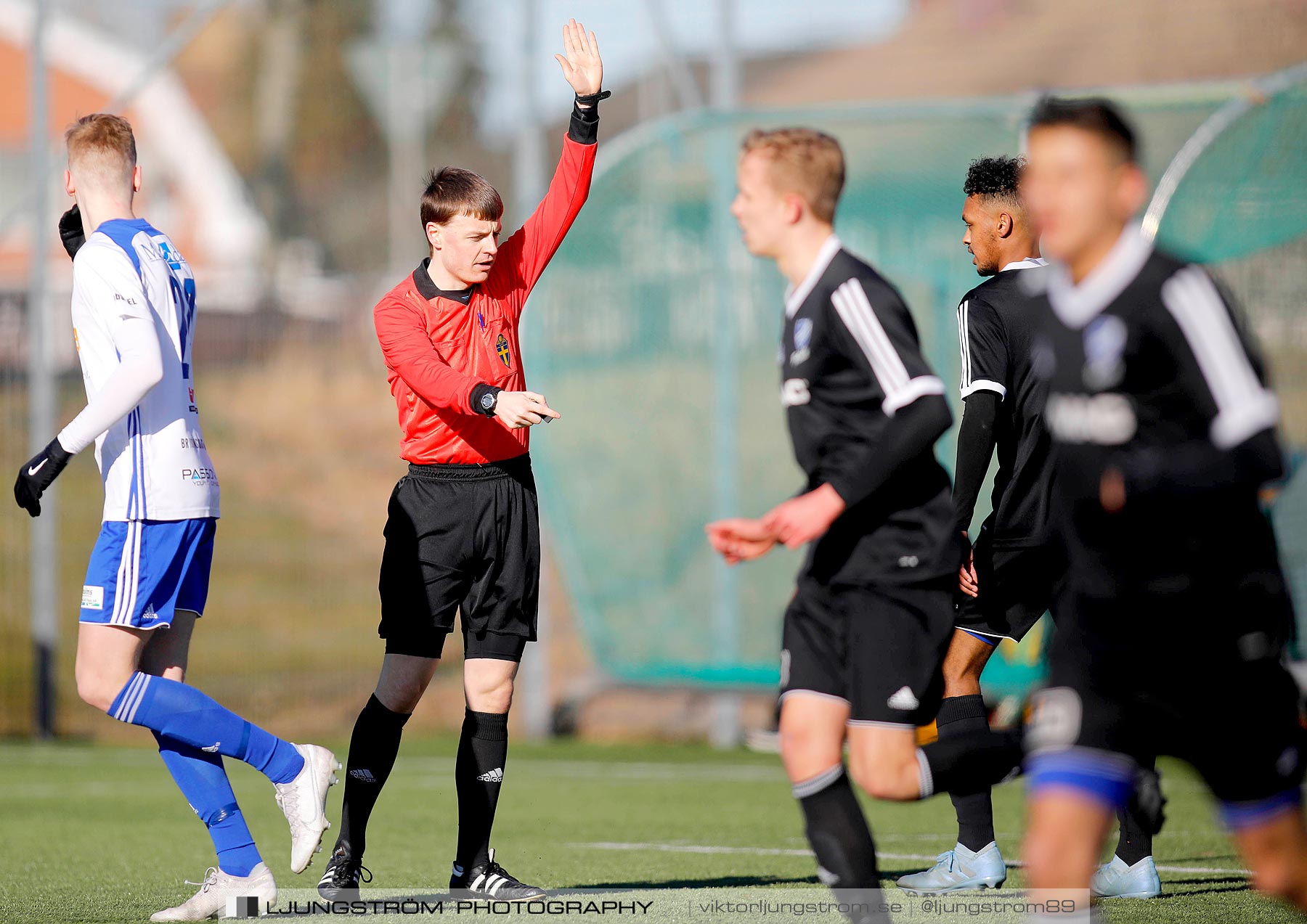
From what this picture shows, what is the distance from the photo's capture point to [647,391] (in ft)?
43.8

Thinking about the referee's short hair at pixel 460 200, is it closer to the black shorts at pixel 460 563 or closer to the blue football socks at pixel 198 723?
the black shorts at pixel 460 563

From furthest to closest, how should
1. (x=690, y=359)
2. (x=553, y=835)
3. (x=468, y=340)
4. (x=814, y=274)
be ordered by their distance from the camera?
(x=690, y=359), (x=553, y=835), (x=468, y=340), (x=814, y=274)

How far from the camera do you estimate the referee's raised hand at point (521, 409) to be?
477 cm

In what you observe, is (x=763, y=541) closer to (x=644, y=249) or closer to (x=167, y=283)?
(x=167, y=283)

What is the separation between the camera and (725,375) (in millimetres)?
13211

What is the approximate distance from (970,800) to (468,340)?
2.30 metres

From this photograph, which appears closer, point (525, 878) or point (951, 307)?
point (525, 878)

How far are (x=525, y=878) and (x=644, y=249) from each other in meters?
7.91

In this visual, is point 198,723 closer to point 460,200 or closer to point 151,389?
point 151,389

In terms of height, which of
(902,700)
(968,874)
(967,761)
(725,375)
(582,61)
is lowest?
(968,874)

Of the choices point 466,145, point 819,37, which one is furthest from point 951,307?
point 466,145

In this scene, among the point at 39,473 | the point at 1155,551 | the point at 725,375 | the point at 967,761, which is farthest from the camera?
the point at 725,375

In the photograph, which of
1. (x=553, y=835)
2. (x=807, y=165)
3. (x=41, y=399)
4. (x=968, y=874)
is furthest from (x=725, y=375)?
(x=807, y=165)

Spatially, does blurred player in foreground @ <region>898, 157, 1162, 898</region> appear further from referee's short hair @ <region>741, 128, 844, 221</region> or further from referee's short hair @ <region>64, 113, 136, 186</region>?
referee's short hair @ <region>64, 113, 136, 186</region>
